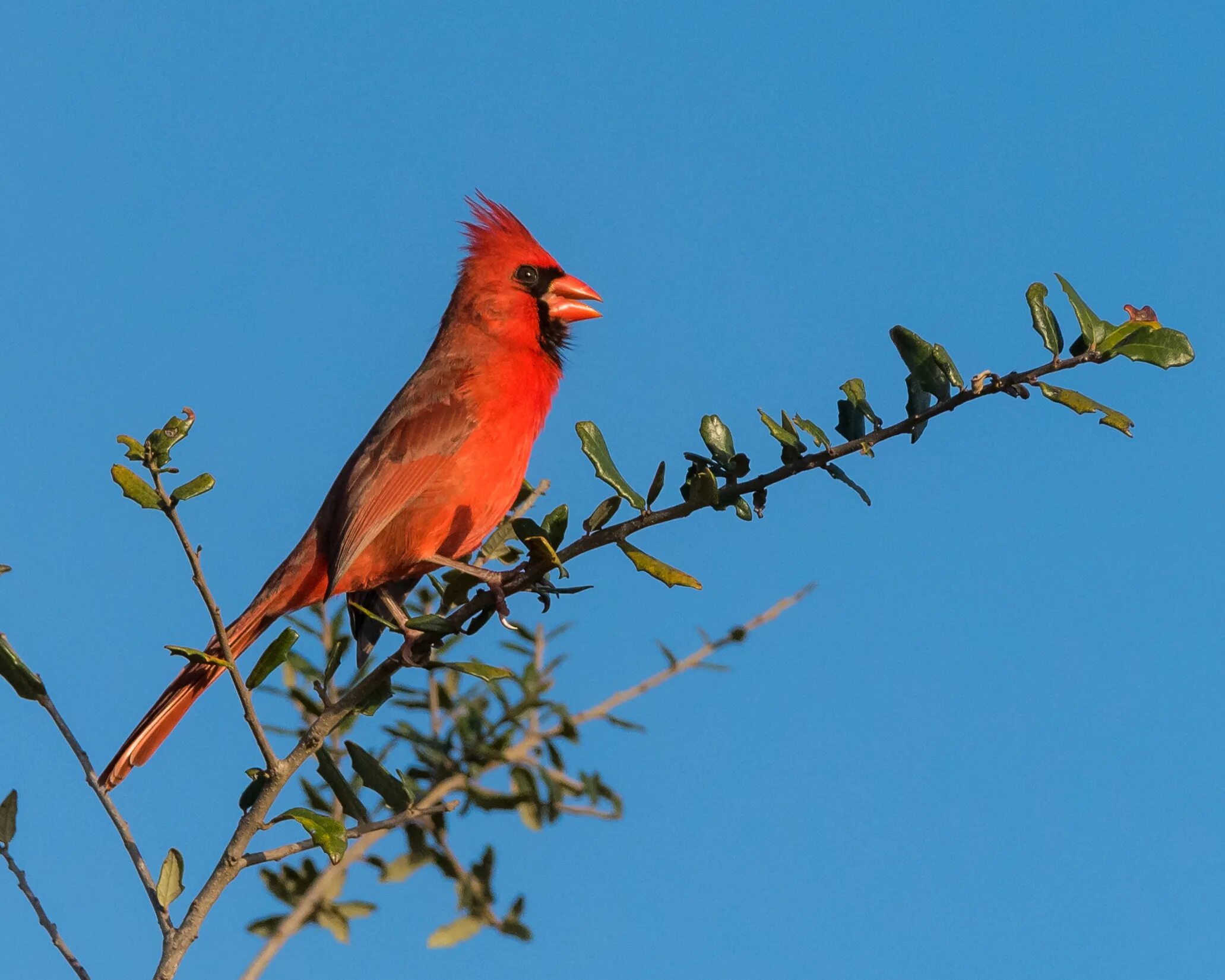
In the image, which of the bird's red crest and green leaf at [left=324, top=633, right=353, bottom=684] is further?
the bird's red crest

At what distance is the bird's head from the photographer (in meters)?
4.46

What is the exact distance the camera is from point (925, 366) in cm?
203

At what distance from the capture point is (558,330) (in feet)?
14.7

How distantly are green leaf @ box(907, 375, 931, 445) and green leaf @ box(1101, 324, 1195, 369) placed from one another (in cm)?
26

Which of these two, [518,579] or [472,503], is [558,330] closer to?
[472,503]

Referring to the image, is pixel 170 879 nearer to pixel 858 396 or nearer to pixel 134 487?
pixel 134 487

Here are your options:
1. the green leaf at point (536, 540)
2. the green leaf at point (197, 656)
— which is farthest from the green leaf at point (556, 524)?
the green leaf at point (197, 656)

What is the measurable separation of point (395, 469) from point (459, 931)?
1.38 m

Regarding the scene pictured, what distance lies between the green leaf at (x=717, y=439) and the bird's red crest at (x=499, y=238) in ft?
8.50

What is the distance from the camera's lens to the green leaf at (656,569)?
2.17 m

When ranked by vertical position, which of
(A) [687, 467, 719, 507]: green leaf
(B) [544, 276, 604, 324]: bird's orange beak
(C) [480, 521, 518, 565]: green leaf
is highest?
(B) [544, 276, 604, 324]: bird's orange beak

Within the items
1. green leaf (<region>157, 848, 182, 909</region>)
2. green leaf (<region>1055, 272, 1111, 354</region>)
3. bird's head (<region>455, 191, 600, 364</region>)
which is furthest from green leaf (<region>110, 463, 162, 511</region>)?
bird's head (<region>455, 191, 600, 364</region>)

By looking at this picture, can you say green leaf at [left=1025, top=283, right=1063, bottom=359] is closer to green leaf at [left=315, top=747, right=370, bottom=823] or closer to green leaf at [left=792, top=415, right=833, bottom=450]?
green leaf at [left=792, top=415, right=833, bottom=450]

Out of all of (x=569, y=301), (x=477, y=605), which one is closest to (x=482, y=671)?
(x=477, y=605)
